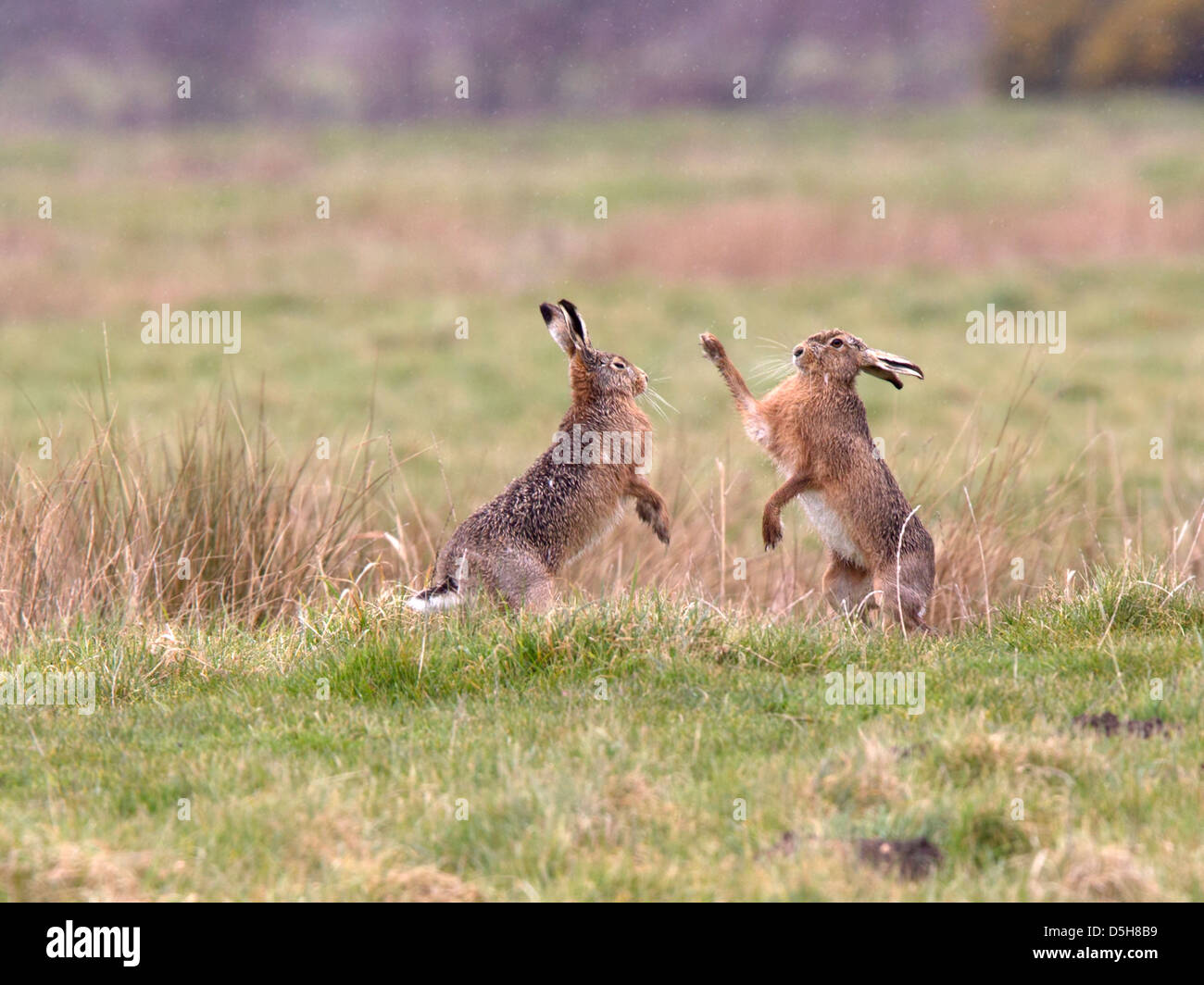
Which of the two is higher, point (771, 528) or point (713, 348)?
point (713, 348)

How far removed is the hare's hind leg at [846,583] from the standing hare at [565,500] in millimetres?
899

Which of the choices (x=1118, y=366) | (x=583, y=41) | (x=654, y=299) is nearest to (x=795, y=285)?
(x=654, y=299)

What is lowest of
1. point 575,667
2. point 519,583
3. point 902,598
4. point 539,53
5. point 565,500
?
point 575,667

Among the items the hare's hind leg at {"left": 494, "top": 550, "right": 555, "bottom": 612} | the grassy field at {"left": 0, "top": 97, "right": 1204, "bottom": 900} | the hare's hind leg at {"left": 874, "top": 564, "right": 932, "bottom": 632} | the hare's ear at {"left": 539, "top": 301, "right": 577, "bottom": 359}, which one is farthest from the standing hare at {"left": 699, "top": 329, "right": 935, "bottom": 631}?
the hare's hind leg at {"left": 494, "top": 550, "right": 555, "bottom": 612}

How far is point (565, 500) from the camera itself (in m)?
7.70

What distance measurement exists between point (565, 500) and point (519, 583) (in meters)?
0.58

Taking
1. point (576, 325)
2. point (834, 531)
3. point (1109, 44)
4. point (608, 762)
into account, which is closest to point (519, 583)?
point (576, 325)

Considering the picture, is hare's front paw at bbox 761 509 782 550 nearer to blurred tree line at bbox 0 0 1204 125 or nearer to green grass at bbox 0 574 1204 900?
green grass at bbox 0 574 1204 900

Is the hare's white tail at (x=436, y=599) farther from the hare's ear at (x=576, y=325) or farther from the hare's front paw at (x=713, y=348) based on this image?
the hare's front paw at (x=713, y=348)

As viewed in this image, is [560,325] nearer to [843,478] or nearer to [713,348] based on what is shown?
[713,348]

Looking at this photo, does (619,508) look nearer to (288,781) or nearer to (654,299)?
(288,781)

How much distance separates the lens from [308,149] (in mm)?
41969

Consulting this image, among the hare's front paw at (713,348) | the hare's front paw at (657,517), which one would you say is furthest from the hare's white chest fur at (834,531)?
the hare's front paw at (713,348)

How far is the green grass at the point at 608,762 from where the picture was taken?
469 centimetres
